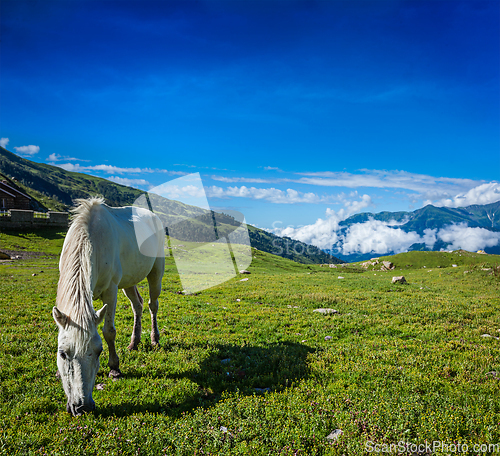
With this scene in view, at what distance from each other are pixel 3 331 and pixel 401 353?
14586 millimetres

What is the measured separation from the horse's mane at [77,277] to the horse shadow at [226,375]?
225 centimetres

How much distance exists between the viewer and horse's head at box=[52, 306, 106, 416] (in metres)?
4.90

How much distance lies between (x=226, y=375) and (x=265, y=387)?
1164 millimetres

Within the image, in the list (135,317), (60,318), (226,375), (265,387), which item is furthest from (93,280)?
(265,387)

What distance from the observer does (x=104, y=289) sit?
6.78 meters

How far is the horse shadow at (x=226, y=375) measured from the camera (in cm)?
600

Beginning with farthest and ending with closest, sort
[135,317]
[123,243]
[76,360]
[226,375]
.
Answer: [135,317]
[123,243]
[226,375]
[76,360]

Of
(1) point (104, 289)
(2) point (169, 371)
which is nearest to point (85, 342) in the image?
(1) point (104, 289)

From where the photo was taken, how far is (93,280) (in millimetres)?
6031

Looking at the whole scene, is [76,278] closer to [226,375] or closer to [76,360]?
[76,360]

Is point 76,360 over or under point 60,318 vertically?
under

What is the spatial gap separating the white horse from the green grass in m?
0.87

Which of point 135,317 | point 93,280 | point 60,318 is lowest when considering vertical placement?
point 135,317

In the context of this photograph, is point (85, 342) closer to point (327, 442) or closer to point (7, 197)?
point (327, 442)
